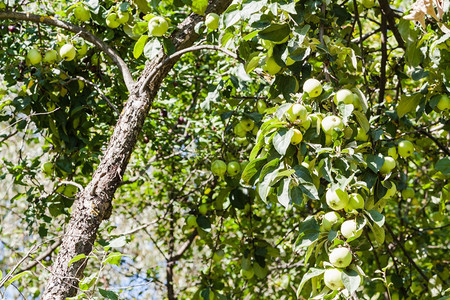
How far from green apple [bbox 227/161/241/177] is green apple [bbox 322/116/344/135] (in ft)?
2.96

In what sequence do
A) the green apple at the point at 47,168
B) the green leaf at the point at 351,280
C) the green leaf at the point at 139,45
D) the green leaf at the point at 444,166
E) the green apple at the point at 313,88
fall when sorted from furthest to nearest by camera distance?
the green apple at the point at 47,168, the green leaf at the point at 139,45, the green leaf at the point at 444,166, the green apple at the point at 313,88, the green leaf at the point at 351,280

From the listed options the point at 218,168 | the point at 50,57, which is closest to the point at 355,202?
the point at 218,168

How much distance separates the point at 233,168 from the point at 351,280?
42.2 inches

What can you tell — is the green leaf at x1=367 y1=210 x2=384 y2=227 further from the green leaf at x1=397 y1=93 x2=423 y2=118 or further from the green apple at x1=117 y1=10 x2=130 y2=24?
the green apple at x1=117 y1=10 x2=130 y2=24

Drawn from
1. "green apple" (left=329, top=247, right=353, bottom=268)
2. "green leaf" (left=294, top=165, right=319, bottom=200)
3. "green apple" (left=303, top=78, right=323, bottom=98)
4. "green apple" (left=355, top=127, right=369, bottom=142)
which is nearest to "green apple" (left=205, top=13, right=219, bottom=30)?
"green apple" (left=303, top=78, right=323, bottom=98)

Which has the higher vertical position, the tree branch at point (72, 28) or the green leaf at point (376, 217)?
the tree branch at point (72, 28)

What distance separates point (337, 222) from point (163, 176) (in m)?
2.30

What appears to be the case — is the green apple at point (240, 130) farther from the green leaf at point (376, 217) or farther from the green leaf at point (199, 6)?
the green leaf at point (376, 217)

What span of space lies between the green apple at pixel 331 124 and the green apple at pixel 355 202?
8.7 inches

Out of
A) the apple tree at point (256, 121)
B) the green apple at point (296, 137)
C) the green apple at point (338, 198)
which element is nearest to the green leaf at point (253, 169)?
the apple tree at point (256, 121)

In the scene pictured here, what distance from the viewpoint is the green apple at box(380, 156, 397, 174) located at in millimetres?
1932

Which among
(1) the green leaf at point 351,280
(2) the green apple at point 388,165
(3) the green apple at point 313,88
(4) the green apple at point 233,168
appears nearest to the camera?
(1) the green leaf at point 351,280

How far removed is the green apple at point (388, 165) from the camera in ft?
6.34

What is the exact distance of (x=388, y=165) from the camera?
194cm
